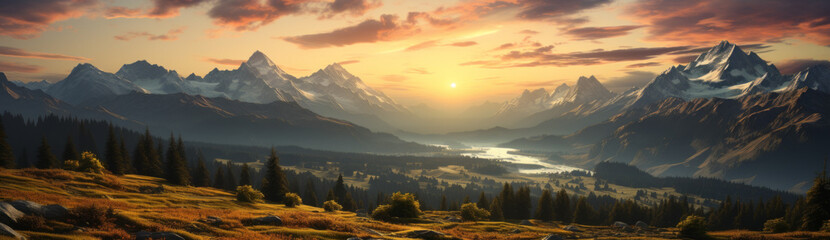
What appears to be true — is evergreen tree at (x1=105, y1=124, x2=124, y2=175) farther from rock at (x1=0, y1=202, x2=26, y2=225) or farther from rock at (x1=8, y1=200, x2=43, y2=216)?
rock at (x1=0, y1=202, x2=26, y2=225)

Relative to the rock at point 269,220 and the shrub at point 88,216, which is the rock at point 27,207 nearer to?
the shrub at point 88,216

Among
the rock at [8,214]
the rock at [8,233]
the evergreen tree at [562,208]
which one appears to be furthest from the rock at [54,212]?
the evergreen tree at [562,208]

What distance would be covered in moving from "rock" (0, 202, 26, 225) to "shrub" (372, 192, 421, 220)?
158 feet

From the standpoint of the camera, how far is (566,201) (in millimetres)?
129125

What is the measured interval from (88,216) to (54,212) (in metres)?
2.21

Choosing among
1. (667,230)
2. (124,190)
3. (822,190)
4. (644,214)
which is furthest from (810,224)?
(124,190)

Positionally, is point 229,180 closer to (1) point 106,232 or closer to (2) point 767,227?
(1) point 106,232

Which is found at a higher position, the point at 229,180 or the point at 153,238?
the point at 153,238

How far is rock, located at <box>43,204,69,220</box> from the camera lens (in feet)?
108

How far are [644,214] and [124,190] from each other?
146 m

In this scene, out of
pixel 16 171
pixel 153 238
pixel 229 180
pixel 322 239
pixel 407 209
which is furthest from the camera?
pixel 229 180

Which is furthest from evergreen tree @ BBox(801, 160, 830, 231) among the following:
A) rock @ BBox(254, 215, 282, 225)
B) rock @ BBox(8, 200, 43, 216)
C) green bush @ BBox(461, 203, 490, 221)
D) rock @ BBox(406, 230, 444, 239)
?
rock @ BBox(8, 200, 43, 216)

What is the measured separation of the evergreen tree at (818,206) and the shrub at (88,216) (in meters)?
97.3

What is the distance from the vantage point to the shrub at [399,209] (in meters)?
72.6
